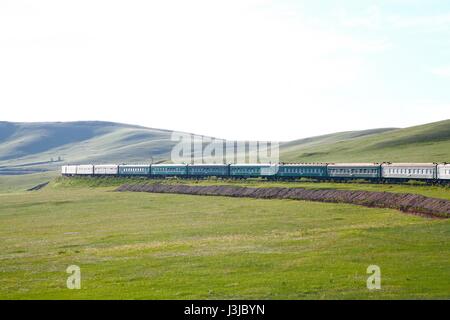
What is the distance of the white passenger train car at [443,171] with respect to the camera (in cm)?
5806

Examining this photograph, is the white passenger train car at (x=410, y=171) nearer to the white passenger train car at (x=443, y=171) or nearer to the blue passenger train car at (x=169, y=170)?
the white passenger train car at (x=443, y=171)

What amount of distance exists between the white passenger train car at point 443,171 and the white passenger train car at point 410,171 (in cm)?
65

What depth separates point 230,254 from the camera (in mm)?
29672

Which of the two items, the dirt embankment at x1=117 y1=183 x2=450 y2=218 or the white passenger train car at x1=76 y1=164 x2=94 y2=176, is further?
the white passenger train car at x1=76 y1=164 x2=94 y2=176

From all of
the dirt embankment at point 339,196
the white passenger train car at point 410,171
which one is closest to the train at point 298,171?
the white passenger train car at point 410,171

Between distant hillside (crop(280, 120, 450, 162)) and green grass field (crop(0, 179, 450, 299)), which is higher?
distant hillside (crop(280, 120, 450, 162))

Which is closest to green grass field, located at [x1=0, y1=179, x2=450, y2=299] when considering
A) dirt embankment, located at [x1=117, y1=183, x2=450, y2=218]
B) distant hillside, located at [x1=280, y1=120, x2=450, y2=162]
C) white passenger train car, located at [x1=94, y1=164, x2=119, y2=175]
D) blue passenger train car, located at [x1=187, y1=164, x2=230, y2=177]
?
dirt embankment, located at [x1=117, y1=183, x2=450, y2=218]

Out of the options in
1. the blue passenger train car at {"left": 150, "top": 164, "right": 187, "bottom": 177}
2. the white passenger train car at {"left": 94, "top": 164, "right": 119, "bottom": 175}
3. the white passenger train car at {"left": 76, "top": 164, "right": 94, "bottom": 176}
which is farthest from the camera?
the white passenger train car at {"left": 76, "top": 164, "right": 94, "bottom": 176}

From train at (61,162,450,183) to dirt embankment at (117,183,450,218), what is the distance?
7892mm

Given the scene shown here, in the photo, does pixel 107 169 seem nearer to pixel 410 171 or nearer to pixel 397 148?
pixel 397 148

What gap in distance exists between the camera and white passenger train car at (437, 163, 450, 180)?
5806 centimetres

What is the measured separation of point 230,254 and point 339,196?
30652 mm

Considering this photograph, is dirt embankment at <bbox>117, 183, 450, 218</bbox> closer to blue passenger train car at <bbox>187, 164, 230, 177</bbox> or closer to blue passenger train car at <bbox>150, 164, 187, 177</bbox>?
blue passenger train car at <bbox>187, 164, 230, 177</bbox>
